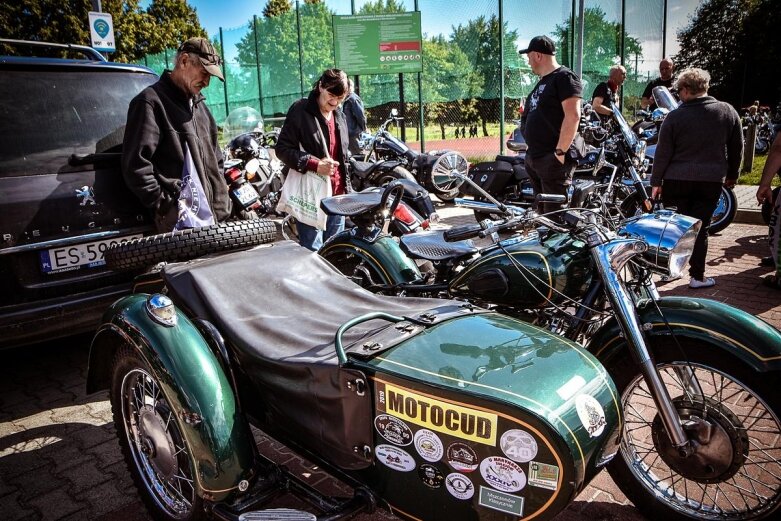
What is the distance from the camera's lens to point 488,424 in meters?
1.51

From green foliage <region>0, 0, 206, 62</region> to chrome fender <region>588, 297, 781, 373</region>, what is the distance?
24986 mm

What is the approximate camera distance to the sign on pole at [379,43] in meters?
12.6

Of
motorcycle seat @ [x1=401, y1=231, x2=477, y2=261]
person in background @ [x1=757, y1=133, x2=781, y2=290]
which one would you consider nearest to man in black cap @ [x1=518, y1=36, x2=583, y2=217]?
person in background @ [x1=757, y1=133, x2=781, y2=290]

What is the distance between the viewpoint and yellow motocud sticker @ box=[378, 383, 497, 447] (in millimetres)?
1519

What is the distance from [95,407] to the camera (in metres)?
3.52

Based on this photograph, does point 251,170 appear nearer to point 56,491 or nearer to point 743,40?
point 56,491

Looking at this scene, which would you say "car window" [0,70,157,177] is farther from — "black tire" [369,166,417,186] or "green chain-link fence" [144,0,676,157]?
"green chain-link fence" [144,0,676,157]

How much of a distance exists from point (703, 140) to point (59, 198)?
16.5 feet

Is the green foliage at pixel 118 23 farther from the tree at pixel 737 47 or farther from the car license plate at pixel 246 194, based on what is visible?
the tree at pixel 737 47

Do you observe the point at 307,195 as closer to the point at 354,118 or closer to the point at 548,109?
the point at 548,109

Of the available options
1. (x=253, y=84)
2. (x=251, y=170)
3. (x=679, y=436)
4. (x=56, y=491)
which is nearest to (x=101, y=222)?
(x=56, y=491)

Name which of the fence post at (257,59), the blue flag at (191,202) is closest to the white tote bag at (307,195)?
the blue flag at (191,202)

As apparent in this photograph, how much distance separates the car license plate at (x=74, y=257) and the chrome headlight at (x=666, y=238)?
2770 mm

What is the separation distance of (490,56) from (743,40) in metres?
19.8
